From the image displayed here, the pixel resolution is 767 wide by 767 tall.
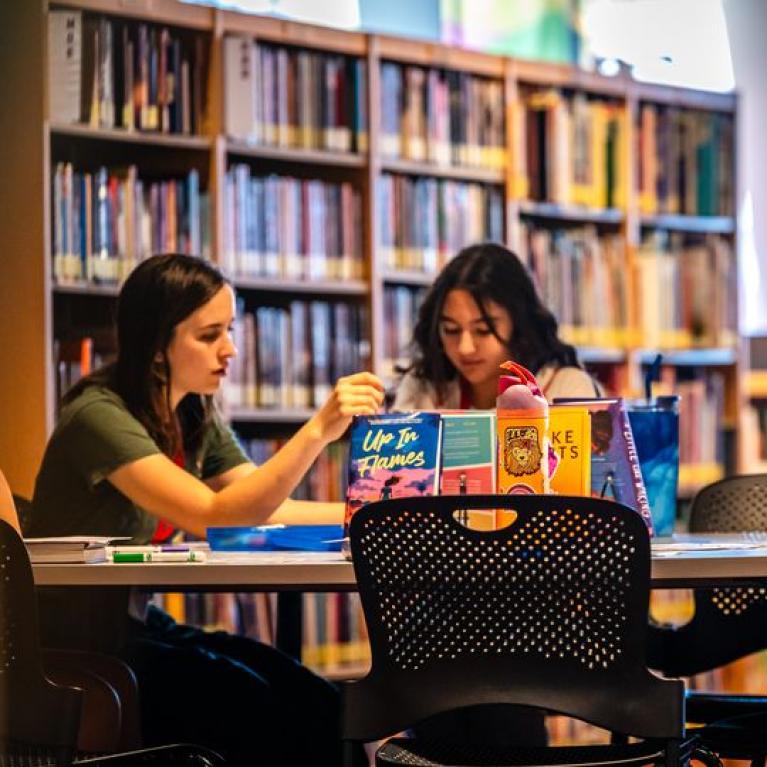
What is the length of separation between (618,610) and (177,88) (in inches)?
108

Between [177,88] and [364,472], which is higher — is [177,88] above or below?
above

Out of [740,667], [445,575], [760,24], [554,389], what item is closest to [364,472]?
[445,575]

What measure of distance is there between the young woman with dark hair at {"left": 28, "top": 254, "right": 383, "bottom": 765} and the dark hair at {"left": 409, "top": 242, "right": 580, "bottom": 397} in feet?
1.66

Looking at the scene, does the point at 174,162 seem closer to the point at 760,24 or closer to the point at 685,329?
the point at 685,329

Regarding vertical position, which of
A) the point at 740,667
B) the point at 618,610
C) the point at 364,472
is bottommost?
the point at 740,667

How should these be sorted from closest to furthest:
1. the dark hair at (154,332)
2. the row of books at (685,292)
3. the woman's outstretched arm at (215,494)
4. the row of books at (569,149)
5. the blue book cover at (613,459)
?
the blue book cover at (613,459), the woman's outstretched arm at (215,494), the dark hair at (154,332), the row of books at (569,149), the row of books at (685,292)

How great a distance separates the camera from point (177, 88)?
4.15 m

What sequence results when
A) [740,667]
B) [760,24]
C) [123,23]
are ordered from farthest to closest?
[760,24] → [740,667] → [123,23]

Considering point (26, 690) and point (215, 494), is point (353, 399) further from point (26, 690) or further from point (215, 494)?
point (26, 690)

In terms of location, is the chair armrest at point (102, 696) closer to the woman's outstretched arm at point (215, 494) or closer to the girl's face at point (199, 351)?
the woman's outstretched arm at point (215, 494)

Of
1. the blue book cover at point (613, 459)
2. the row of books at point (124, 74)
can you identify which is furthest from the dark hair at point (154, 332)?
the row of books at point (124, 74)

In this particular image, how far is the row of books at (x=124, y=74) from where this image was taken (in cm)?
393

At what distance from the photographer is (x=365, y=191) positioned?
14.8 feet

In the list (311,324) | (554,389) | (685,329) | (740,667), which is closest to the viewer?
(554,389)
